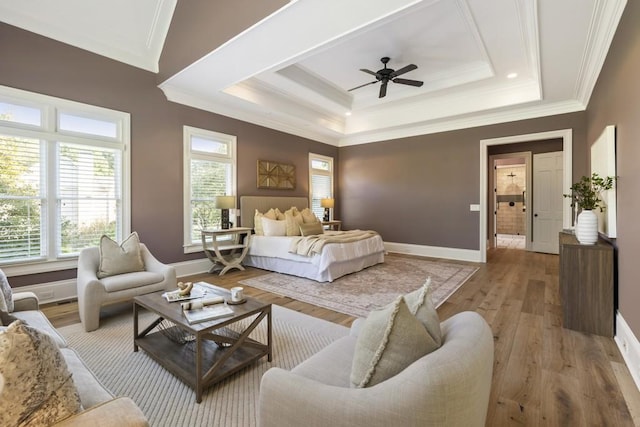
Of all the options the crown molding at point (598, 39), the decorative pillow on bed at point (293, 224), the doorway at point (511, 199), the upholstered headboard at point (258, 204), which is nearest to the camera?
the crown molding at point (598, 39)

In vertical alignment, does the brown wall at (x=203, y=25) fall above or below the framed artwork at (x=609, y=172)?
above

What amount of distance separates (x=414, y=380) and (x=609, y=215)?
305 cm

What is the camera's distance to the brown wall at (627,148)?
6.89 ft

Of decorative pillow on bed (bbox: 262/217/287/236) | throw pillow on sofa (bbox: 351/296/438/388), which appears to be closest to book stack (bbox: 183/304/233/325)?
throw pillow on sofa (bbox: 351/296/438/388)

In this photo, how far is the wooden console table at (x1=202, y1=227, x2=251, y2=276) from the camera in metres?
4.79

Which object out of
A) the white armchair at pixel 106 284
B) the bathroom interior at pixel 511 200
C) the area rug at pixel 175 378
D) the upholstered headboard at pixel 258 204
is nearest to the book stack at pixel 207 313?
the area rug at pixel 175 378

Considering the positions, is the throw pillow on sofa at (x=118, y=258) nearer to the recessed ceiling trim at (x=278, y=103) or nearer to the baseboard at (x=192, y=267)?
the baseboard at (x=192, y=267)

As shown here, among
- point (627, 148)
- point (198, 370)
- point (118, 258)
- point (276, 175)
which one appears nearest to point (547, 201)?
point (627, 148)

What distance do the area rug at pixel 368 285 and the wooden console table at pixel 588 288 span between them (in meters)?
1.19

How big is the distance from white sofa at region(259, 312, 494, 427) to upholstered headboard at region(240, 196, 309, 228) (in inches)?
183

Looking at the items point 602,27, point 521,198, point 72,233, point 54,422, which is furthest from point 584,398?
point 521,198

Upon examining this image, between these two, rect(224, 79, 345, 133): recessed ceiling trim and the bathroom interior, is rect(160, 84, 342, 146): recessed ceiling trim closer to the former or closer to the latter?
rect(224, 79, 345, 133): recessed ceiling trim

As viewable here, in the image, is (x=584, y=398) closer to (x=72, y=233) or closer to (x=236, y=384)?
(x=236, y=384)

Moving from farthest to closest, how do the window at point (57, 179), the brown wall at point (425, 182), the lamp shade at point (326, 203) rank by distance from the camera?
the lamp shade at point (326, 203)
the brown wall at point (425, 182)
the window at point (57, 179)
